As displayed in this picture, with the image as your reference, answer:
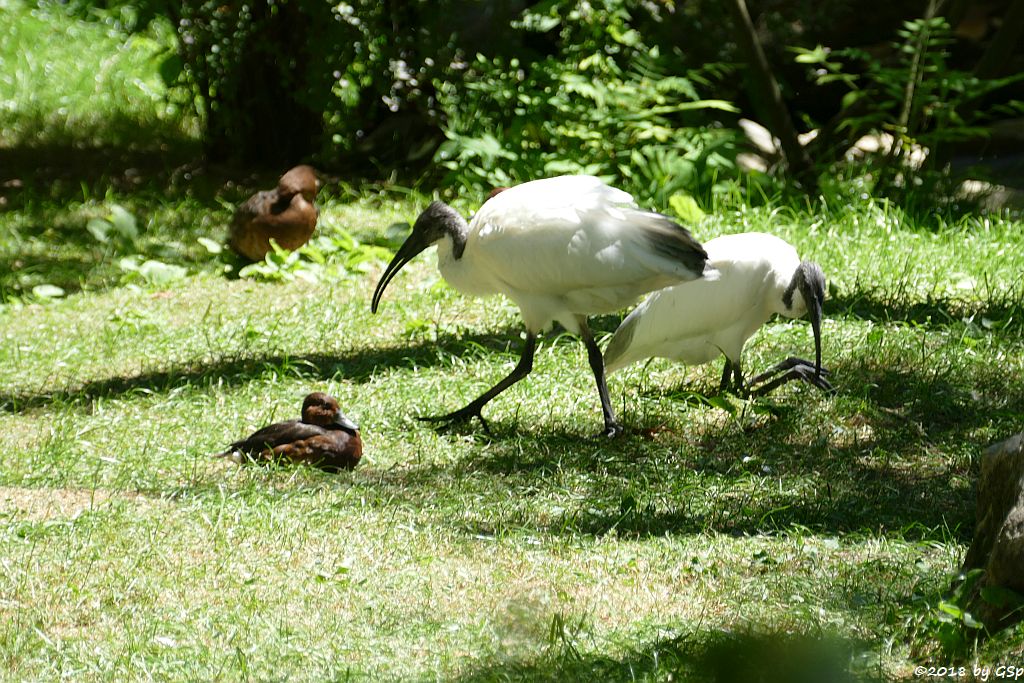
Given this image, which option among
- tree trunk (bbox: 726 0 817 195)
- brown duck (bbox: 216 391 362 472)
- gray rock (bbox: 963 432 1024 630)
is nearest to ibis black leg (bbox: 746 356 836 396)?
brown duck (bbox: 216 391 362 472)

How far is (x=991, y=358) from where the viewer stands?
5.77 metres

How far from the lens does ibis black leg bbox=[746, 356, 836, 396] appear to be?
212 inches

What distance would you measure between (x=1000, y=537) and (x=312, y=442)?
8.35 feet

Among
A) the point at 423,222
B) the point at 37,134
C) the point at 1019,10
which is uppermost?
the point at 1019,10

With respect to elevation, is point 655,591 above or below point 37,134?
above

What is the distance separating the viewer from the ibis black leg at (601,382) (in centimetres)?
507

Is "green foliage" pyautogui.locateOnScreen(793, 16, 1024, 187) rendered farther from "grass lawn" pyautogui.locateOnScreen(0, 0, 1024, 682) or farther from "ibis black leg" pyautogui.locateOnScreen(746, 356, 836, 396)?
"ibis black leg" pyautogui.locateOnScreen(746, 356, 836, 396)

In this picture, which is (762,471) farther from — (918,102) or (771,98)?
(771,98)

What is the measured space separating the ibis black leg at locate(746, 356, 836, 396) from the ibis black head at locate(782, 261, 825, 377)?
6 centimetres

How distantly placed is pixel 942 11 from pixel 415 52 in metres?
4.26

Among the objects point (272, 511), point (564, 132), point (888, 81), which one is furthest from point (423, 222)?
point (888, 81)

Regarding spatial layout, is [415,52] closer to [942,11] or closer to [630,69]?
[630,69]

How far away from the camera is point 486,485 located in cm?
454

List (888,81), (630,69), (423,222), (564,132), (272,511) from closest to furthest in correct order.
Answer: (272,511) < (423,222) < (888,81) < (564,132) < (630,69)
